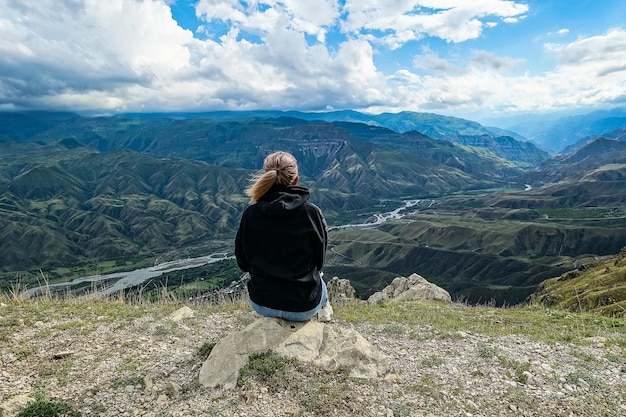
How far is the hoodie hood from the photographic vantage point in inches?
327

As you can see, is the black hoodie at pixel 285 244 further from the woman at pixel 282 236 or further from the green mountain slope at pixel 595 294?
the green mountain slope at pixel 595 294

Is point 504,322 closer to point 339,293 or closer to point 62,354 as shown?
point 62,354

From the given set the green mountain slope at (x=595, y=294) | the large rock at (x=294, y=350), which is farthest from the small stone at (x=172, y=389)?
the green mountain slope at (x=595, y=294)

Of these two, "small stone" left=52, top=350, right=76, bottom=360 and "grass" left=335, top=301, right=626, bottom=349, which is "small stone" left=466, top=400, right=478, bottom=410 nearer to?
"grass" left=335, top=301, right=626, bottom=349

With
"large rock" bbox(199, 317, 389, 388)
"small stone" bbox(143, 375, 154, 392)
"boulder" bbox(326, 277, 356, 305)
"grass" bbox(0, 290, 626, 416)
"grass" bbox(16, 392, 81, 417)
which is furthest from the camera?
"boulder" bbox(326, 277, 356, 305)

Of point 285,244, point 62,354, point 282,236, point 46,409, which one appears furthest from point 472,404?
point 62,354

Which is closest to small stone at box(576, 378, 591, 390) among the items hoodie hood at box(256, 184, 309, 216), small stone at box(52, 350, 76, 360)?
hoodie hood at box(256, 184, 309, 216)

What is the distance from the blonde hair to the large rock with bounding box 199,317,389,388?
11.4 ft

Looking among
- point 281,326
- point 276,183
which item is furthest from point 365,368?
point 276,183

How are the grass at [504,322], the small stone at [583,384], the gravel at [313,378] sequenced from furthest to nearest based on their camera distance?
the grass at [504,322], the small stone at [583,384], the gravel at [313,378]

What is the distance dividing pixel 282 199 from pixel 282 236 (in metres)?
0.87

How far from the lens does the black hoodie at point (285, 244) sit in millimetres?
8492

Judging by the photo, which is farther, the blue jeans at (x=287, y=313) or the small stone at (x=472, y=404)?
the blue jeans at (x=287, y=313)

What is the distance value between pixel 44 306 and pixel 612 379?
59.1ft
